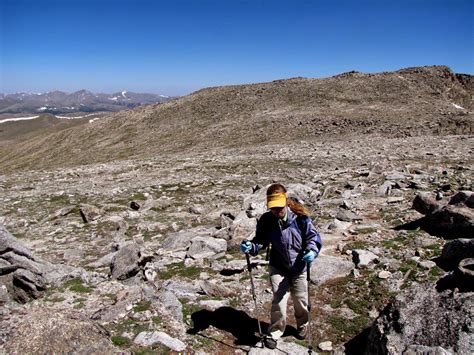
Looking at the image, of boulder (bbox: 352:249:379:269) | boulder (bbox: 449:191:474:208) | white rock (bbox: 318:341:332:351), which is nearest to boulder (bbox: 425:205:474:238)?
boulder (bbox: 449:191:474:208)

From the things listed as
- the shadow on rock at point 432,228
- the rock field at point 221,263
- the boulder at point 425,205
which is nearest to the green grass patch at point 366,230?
the rock field at point 221,263

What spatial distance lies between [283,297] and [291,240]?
1.19m

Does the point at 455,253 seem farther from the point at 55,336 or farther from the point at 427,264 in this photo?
the point at 55,336

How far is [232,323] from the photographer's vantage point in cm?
908

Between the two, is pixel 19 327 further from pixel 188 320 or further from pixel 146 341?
pixel 188 320

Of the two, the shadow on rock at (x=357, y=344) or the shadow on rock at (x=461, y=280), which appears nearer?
the shadow on rock at (x=461, y=280)

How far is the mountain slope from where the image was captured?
41219 millimetres

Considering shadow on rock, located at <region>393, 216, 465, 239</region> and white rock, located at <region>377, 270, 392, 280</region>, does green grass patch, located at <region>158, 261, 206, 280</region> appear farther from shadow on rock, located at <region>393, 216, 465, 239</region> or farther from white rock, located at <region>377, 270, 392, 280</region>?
shadow on rock, located at <region>393, 216, 465, 239</region>

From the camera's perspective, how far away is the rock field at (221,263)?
23.0 ft

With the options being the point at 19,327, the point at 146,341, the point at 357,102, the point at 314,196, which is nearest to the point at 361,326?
the point at 146,341

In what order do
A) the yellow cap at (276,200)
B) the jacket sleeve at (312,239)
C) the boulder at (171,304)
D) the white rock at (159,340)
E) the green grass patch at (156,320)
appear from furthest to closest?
the boulder at (171,304) < the green grass patch at (156,320) < the white rock at (159,340) < the jacket sleeve at (312,239) < the yellow cap at (276,200)

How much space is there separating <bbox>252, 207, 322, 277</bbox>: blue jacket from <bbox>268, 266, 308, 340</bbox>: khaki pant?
16 cm

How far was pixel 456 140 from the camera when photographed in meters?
30.8

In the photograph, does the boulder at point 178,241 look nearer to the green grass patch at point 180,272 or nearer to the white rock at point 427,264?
the green grass patch at point 180,272
